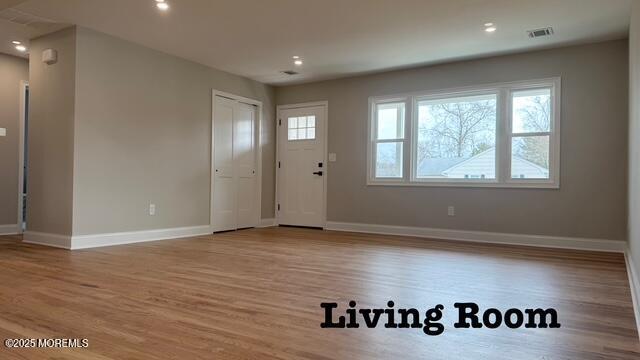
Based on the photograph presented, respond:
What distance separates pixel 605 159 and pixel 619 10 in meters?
1.71

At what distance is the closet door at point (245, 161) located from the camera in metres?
6.90

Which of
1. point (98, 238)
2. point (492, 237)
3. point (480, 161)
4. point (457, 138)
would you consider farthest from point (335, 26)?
point (98, 238)

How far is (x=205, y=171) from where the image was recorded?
20.7 feet

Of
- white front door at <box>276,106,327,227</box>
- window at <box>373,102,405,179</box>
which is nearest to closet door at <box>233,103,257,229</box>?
white front door at <box>276,106,327,227</box>

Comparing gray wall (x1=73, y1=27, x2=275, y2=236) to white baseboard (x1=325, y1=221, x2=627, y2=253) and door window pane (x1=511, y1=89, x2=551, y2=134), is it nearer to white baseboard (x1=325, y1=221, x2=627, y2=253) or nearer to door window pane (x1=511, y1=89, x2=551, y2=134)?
white baseboard (x1=325, y1=221, x2=627, y2=253)

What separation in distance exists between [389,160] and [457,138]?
1.06m

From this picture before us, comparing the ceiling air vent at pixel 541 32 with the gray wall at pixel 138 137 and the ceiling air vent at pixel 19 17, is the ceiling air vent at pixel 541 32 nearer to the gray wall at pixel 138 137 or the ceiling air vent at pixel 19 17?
the gray wall at pixel 138 137

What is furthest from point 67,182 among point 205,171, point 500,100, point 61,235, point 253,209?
point 500,100

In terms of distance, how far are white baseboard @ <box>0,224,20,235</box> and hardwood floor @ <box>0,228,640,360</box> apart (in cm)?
115

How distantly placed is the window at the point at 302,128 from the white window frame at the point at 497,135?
1.08 m

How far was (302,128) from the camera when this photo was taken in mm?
7441

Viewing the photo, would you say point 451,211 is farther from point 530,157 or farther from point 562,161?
point 562,161

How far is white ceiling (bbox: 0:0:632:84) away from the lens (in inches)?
161

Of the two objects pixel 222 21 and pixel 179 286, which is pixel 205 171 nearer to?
pixel 222 21
